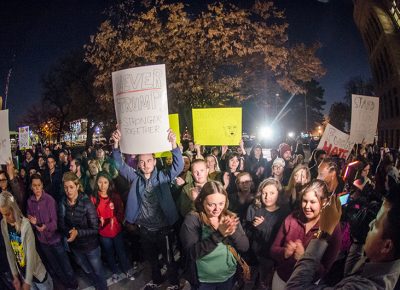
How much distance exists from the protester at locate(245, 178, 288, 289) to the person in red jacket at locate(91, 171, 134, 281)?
82.0 inches

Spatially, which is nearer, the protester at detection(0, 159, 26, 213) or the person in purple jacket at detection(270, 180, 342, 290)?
the person in purple jacket at detection(270, 180, 342, 290)

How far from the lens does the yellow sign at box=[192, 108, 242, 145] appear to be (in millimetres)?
6645

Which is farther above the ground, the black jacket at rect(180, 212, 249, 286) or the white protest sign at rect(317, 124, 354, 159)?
the white protest sign at rect(317, 124, 354, 159)

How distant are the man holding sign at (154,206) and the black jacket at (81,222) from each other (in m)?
0.54

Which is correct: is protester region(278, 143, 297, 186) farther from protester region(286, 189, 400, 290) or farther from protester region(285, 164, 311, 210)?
protester region(286, 189, 400, 290)

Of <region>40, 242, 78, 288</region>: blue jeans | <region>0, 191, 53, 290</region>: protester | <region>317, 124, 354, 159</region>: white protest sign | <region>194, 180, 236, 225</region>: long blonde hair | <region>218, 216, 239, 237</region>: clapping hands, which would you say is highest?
<region>317, 124, 354, 159</region>: white protest sign

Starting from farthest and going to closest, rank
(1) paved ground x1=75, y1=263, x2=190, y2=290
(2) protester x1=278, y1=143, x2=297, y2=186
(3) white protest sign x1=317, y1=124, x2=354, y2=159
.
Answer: (2) protester x1=278, y1=143, x2=297, y2=186 < (3) white protest sign x1=317, y1=124, x2=354, y2=159 < (1) paved ground x1=75, y1=263, x2=190, y2=290

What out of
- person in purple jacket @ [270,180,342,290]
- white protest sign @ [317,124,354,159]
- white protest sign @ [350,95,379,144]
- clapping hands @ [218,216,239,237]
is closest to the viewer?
clapping hands @ [218,216,239,237]

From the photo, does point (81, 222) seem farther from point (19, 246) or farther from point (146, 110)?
point (146, 110)

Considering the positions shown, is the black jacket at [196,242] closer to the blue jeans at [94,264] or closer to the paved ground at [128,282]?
the blue jeans at [94,264]

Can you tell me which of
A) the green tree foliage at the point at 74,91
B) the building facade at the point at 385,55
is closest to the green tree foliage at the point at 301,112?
the building facade at the point at 385,55

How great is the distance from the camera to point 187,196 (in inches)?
191

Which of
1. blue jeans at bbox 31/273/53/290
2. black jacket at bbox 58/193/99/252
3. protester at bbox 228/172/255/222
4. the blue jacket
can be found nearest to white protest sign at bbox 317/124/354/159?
protester at bbox 228/172/255/222

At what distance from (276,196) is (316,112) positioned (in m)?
76.2
